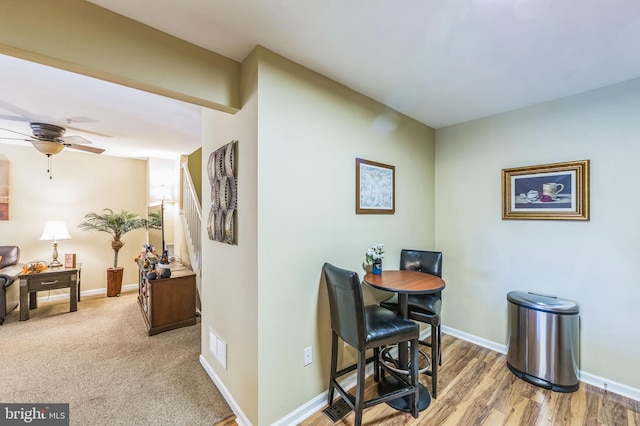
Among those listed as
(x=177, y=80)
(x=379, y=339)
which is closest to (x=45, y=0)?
(x=177, y=80)

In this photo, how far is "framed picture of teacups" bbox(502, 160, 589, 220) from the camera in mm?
2215

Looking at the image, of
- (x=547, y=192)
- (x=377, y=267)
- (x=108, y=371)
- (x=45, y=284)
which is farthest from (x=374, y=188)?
(x=45, y=284)

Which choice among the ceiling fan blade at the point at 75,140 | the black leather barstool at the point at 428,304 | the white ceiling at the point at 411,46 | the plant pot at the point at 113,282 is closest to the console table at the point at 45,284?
the plant pot at the point at 113,282

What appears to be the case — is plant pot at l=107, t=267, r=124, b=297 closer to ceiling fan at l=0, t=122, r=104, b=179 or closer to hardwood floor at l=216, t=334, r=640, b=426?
ceiling fan at l=0, t=122, r=104, b=179

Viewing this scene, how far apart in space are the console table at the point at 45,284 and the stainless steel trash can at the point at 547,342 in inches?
214

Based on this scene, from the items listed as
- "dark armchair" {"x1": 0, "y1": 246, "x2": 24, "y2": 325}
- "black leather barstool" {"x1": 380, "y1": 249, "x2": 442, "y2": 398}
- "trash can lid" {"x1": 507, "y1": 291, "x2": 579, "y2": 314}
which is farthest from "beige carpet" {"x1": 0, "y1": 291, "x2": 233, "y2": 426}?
"trash can lid" {"x1": 507, "y1": 291, "x2": 579, "y2": 314}

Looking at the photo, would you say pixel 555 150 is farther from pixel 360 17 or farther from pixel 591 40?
pixel 360 17

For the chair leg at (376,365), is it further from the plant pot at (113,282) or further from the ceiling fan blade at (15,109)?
the plant pot at (113,282)

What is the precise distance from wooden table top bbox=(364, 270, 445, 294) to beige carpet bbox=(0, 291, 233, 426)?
141 cm

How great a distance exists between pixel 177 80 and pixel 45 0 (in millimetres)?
570

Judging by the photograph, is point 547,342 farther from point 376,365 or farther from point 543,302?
point 376,365

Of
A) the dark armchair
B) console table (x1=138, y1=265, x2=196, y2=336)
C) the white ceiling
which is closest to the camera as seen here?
the white ceiling

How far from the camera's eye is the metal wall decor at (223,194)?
72.2 inches

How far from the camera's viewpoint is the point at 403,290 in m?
1.79
